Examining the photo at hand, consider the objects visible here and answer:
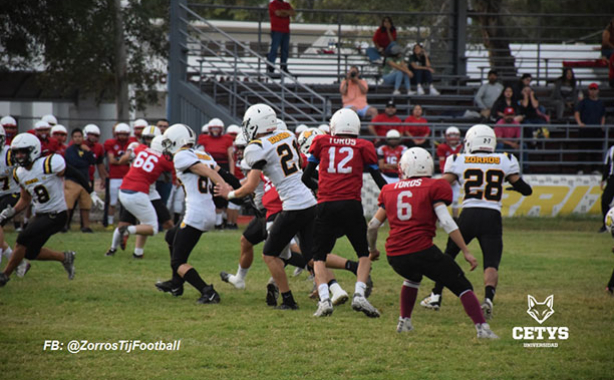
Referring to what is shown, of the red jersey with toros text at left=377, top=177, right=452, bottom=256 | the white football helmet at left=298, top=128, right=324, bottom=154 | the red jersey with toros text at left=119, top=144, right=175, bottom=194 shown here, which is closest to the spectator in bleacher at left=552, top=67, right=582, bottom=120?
the red jersey with toros text at left=119, top=144, right=175, bottom=194

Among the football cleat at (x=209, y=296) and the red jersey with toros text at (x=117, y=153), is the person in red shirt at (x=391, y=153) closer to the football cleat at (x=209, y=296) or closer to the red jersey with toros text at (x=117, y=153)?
the red jersey with toros text at (x=117, y=153)

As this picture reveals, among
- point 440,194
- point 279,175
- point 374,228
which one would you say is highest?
point 279,175

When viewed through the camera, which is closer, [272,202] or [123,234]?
[272,202]

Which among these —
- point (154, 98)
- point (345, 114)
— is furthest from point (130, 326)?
point (154, 98)

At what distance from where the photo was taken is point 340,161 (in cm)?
780

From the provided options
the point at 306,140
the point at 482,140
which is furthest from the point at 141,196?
the point at 482,140

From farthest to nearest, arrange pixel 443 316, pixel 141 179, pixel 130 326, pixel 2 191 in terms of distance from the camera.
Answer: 1. pixel 141 179
2. pixel 2 191
3. pixel 443 316
4. pixel 130 326

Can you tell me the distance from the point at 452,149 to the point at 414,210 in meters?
10.2

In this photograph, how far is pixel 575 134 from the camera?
65.2 ft

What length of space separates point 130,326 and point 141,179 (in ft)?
17.0

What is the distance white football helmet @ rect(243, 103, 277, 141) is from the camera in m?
7.82

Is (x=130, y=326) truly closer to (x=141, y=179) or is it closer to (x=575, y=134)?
(x=141, y=179)

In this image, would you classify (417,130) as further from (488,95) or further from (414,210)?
(414,210)

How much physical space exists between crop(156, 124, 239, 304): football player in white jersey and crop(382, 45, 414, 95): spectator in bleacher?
485 inches
